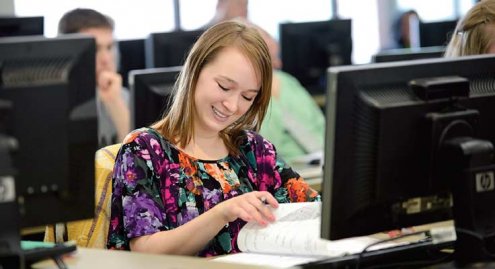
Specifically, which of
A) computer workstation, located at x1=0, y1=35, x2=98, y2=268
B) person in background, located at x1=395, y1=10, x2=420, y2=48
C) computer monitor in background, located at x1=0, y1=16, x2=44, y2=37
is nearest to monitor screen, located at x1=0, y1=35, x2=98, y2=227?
computer workstation, located at x1=0, y1=35, x2=98, y2=268

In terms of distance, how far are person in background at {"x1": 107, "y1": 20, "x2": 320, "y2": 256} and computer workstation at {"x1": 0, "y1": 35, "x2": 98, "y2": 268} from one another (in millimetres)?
394

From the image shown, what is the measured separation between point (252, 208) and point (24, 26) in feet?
6.54

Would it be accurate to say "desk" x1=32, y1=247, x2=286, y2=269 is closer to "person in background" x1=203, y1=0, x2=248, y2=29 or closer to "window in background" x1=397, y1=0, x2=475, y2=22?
"person in background" x1=203, y1=0, x2=248, y2=29

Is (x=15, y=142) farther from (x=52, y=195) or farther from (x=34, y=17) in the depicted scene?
(x=34, y=17)

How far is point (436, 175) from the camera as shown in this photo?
1928 mm

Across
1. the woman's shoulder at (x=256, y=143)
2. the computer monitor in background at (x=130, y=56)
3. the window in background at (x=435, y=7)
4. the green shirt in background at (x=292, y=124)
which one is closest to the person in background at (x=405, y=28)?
the window in background at (x=435, y=7)

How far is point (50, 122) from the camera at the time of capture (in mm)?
1769

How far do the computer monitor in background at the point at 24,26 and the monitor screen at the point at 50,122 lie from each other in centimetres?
204

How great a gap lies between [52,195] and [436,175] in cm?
74

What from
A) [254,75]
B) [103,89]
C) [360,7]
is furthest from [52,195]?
[360,7]

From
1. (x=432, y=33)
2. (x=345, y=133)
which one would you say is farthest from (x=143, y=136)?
(x=432, y=33)

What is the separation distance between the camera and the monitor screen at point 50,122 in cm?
174

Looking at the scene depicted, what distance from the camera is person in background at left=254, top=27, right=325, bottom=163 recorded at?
4.55 metres

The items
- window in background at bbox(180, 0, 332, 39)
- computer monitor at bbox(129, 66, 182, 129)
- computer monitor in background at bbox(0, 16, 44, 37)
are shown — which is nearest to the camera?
computer monitor at bbox(129, 66, 182, 129)
